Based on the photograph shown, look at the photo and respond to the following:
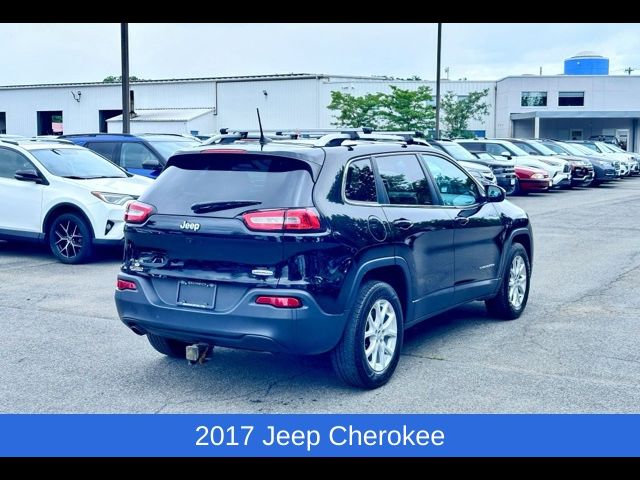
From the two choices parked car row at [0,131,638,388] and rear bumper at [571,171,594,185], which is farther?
rear bumper at [571,171,594,185]

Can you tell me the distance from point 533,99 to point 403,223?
50.1 m

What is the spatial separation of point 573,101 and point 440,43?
2252 cm

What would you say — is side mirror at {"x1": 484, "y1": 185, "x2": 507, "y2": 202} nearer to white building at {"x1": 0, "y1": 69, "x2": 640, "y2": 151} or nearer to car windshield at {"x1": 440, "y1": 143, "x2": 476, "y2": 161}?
car windshield at {"x1": 440, "y1": 143, "x2": 476, "y2": 161}

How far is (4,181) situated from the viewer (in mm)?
12539

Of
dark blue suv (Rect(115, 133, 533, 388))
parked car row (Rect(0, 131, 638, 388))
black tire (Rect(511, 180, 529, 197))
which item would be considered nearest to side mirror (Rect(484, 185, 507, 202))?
parked car row (Rect(0, 131, 638, 388))

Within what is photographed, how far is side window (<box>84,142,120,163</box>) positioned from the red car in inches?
537

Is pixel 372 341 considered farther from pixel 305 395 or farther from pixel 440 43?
pixel 440 43

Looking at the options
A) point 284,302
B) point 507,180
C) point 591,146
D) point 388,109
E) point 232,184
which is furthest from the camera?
point 388,109

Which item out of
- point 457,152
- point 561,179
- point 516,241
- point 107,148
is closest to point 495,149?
point 561,179

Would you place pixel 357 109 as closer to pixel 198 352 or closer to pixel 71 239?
pixel 71 239

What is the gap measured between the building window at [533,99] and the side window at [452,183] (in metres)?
48.1

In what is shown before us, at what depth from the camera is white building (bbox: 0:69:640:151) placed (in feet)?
169

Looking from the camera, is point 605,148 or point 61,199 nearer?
point 61,199

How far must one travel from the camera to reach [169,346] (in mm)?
6730
